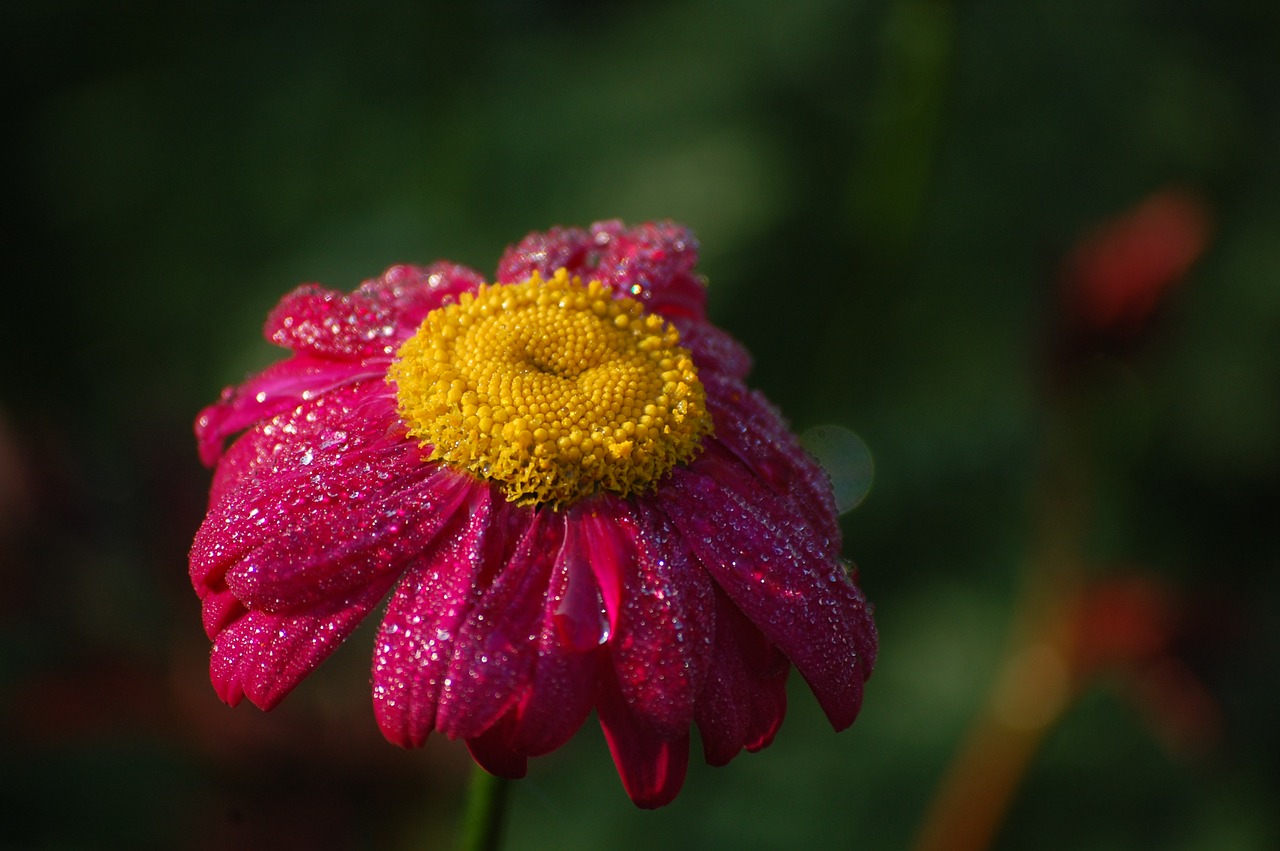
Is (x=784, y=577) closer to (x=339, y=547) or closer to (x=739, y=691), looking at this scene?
(x=739, y=691)

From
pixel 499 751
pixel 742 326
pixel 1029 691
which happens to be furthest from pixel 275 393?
pixel 742 326

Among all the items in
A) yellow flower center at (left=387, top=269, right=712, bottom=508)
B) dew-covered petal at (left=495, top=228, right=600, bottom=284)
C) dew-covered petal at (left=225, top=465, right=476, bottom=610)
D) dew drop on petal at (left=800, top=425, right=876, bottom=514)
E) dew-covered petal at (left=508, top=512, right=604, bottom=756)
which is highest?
dew-covered petal at (left=495, top=228, right=600, bottom=284)

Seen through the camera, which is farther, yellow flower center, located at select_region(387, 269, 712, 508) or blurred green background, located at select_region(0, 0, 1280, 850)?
blurred green background, located at select_region(0, 0, 1280, 850)

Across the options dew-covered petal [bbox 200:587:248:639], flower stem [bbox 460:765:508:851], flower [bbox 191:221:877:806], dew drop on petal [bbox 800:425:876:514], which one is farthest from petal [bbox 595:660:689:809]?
dew drop on petal [bbox 800:425:876:514]

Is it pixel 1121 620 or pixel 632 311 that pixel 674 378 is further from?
pixel 1121 620

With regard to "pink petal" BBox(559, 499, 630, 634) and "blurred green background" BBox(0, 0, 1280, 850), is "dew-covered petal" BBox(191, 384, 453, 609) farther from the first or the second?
"blurred green background" BBox(0, 0, 1280, 850)

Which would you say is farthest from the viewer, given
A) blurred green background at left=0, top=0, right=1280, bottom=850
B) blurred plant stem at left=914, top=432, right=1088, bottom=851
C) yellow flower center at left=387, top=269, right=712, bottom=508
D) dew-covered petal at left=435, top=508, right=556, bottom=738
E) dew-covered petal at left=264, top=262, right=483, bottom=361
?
blurred green background at left=0, top=0, right=1280, bottom=850

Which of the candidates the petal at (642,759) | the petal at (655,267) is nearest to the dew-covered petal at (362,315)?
the petal at (655,267)
